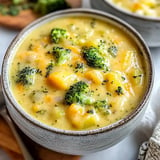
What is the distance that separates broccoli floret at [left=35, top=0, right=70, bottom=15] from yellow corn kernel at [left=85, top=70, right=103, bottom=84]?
0.96m

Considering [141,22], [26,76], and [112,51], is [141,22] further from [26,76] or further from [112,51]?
[26,76]

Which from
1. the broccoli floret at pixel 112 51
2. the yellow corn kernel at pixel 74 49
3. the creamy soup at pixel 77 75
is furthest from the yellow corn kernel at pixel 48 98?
the broccoli floret at pixel 112 51

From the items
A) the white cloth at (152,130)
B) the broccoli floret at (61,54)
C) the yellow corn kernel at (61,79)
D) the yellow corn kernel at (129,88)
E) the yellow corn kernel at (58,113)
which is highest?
the broccoli floret at (61,54)

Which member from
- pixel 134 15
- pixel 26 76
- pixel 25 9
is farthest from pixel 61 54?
pixel 25 9

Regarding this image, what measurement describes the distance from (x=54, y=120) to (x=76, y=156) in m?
0.34

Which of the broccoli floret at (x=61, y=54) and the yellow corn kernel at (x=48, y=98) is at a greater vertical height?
the broccoli floret at (x=61, y=54)

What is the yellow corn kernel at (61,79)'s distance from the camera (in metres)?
1.98

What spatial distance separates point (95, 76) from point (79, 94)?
0.15m

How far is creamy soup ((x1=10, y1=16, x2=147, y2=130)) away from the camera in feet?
6.23

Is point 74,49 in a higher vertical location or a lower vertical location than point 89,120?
higher

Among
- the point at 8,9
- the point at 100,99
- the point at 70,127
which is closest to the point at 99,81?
the point at 100,99

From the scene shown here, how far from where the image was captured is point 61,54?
2.11m

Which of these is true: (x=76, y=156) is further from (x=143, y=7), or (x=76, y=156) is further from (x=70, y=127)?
(x=143, y=7)

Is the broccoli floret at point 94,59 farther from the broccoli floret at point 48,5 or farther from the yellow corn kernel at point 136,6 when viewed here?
the broccoli floret at point 48,5
